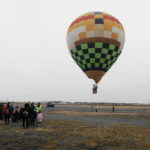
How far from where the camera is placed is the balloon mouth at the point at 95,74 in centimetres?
2464

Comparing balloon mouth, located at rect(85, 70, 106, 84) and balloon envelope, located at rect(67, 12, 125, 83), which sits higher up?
balloon envelope, located at rect(67, 12, 125, 83)

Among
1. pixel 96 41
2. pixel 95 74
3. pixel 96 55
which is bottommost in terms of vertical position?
pixel 95 74

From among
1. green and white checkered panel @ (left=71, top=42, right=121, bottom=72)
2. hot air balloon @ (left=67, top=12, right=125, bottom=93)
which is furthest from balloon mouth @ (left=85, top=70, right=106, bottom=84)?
green and white checkered panel @ (left=71, top=42, right=121, bottom=72)

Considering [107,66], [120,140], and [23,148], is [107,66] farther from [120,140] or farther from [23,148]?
[23,148]

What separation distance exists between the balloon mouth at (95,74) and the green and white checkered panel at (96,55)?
0.36m

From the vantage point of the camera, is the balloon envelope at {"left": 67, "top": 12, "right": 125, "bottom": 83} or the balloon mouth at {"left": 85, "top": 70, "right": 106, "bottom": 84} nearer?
the balloon envelope at {"left": 67, "top": 12, "right": 125, "bottom": 83}

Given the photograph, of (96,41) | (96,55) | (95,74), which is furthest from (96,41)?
(95,74)

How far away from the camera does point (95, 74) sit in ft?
81.0

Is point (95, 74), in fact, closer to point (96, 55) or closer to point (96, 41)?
point (96, 55)

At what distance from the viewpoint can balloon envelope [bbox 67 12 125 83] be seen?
2395 cm

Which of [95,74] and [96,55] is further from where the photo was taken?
[95,74]

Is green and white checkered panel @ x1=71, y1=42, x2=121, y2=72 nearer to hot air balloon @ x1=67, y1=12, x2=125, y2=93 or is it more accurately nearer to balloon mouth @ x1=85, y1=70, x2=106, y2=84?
hot air balloon @ x1=67, y1=12, x2=125, y2=93

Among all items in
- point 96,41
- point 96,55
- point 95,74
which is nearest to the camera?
point 96,41

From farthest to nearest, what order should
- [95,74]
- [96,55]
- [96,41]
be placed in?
1. [95,74]
2. [96,55]
3. [96,41]
